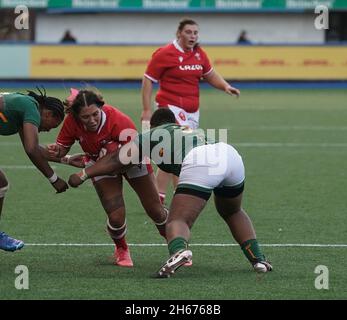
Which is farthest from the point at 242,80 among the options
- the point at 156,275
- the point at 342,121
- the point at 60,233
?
the point at 156,275

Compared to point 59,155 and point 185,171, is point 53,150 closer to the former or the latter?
point 59,155

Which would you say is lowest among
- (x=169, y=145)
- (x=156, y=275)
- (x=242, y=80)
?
(x=242, y=80)

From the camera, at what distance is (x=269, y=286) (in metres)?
8.68

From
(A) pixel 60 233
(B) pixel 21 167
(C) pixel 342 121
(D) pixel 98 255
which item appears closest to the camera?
(D) pixel 98 255

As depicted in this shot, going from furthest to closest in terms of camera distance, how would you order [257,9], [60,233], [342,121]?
[257,9] → [342,121] → [60,233]

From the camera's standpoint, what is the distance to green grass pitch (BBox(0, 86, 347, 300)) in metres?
8.58

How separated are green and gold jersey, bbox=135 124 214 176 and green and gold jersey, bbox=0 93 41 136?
957 mm

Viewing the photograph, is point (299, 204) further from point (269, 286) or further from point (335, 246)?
point (269, 286)

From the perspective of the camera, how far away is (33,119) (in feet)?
30.5

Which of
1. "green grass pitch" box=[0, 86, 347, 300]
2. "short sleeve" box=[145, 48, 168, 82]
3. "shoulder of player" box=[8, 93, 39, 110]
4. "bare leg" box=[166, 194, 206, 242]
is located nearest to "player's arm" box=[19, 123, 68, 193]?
"shoulder of player" box=[8, 93, 39, 110]

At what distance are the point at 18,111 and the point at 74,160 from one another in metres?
0.75

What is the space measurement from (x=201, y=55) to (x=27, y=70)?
2340cm

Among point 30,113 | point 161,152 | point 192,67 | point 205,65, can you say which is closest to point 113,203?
point 161,152

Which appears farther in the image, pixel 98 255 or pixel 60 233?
pixel 60 233
